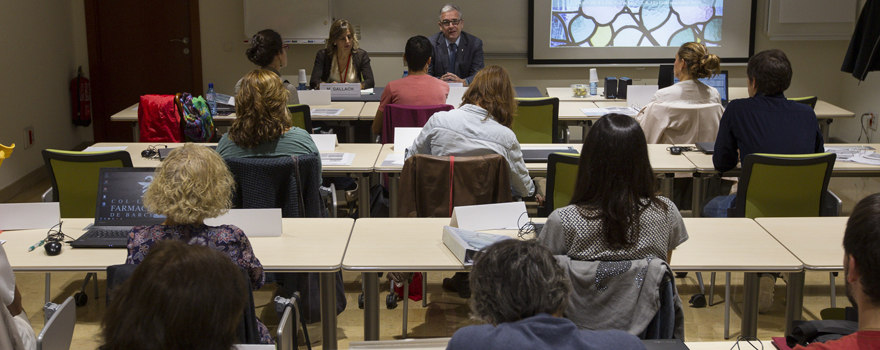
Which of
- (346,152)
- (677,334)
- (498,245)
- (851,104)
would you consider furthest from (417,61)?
(851,104)

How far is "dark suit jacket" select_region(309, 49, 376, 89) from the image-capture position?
6.27 meters

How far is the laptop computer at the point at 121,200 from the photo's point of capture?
269 centimetres

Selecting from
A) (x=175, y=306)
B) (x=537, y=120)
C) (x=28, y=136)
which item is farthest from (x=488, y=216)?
(x=28, y=136)

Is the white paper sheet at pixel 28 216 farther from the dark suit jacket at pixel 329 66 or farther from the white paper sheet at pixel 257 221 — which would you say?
the dark suit jacket at pixel 329 66

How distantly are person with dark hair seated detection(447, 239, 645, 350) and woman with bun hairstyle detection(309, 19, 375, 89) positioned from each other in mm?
4910

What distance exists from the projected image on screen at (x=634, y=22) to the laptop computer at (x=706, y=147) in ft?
12.0

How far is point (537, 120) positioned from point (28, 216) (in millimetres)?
2946

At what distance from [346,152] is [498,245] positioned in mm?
2776

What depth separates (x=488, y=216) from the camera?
271 centimetres

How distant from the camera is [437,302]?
3.67 m

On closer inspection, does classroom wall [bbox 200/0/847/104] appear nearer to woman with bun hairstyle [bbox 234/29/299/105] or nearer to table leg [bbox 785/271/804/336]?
woman with bun hairstyle [bbox 234/29/299/105]

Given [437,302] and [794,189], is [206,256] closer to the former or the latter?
[437,302]

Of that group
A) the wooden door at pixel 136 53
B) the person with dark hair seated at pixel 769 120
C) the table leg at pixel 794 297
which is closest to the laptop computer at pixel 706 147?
the person with dark hair seated at pixel 769 120

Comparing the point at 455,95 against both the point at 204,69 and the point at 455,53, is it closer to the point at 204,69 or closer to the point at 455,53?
the point at 455,53
